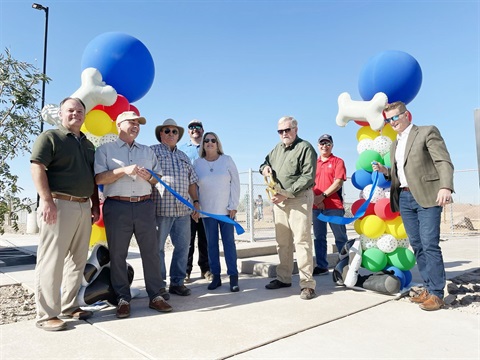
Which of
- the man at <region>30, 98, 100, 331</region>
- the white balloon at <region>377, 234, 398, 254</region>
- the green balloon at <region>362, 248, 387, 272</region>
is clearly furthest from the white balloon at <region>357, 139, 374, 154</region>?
the man at <region>30, 98, 100, 331</region>

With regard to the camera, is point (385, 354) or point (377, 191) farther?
point (377, 191)

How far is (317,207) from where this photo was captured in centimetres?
522

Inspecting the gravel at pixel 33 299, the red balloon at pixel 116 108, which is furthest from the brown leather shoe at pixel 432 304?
the red balloon at pixel 116 108

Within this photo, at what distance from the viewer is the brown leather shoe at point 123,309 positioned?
3145 millimetres

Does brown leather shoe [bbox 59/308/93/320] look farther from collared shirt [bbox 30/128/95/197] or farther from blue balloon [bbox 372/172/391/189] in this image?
blue balloon [bbox 372/172/391/189]

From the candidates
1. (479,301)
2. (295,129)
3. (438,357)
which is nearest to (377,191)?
(295,129)

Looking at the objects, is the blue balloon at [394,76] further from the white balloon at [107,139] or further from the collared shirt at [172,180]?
the white balloon at [107,139]

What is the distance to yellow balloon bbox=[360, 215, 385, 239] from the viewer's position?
4.05 metres

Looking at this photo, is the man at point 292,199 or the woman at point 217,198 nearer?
the man at point 292,199

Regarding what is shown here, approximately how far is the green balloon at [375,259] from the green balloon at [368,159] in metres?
0.94

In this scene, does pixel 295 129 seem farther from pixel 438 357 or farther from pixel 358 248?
pixel 438 357

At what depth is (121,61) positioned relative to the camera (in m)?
3.77

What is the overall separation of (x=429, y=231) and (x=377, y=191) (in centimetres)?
85

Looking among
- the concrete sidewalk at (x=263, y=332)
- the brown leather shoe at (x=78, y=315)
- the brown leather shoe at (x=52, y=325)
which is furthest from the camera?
the brown leather shoe at (x=78, y=315)
